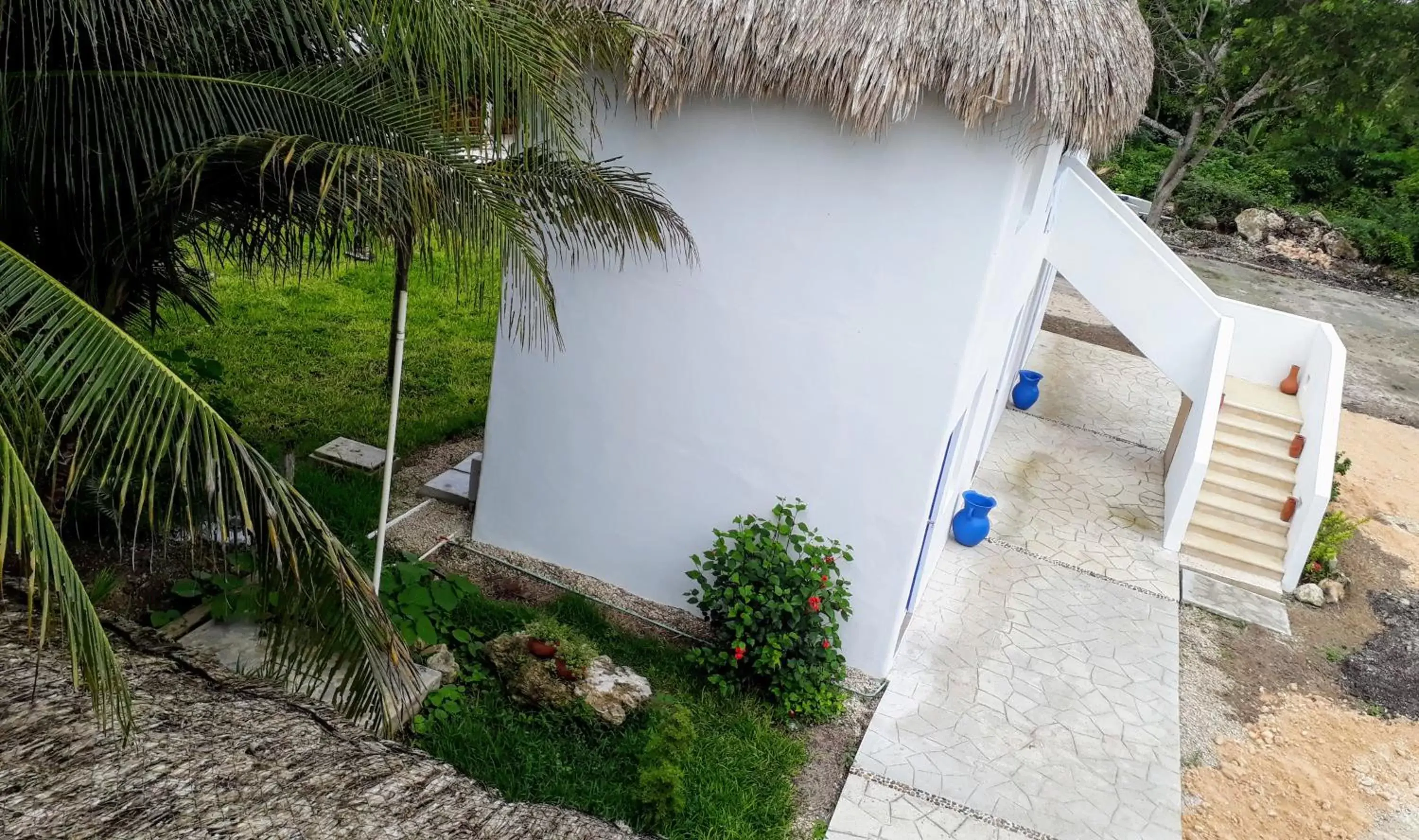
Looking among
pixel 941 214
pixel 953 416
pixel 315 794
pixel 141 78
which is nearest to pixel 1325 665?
pixel 953 416

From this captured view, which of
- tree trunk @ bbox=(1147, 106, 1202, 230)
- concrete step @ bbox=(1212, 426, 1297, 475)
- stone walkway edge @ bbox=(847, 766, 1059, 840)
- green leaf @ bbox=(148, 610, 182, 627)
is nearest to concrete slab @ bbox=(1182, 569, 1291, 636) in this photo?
concrete step @ bbox=(1212, 426, 1297, 475)

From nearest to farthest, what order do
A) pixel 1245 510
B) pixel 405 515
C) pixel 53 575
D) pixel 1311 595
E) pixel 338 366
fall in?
pixel 53 575 < pixel 405 515 < pixel 1311 595 < pixel 1245 510 < pixel 338 366

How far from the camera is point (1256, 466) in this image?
1092 cm

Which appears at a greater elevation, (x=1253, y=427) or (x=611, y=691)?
(x=1253, y=427)

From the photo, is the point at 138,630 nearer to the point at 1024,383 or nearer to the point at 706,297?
the point at 706,297

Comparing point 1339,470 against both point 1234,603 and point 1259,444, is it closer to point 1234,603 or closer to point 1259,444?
point 1259,444

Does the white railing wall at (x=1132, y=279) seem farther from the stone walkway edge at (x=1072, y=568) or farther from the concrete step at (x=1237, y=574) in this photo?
the stone walkway edge at (x=1072, y=568)

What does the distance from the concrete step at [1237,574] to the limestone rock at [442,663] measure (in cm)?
727

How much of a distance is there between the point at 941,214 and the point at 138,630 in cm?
494

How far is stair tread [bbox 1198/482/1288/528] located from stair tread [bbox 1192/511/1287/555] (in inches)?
4.1

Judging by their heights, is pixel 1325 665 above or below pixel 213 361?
below

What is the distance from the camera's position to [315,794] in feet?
12.6

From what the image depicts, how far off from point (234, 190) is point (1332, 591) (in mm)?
10105

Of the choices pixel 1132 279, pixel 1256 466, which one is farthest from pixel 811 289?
pixel 1256 466
